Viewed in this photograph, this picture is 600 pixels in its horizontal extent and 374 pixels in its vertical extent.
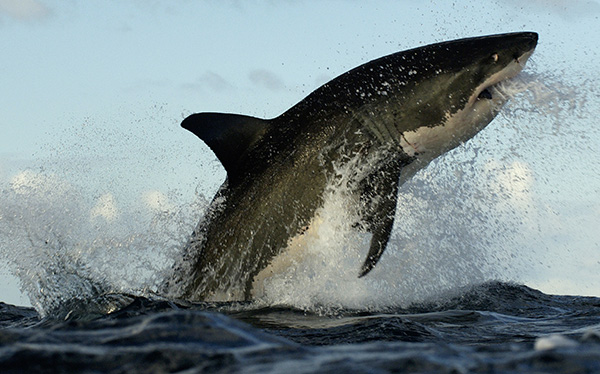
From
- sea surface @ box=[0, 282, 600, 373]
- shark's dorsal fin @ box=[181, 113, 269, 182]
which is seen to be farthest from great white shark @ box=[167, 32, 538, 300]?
sea surface @ box=[0, 282, 600, 373]

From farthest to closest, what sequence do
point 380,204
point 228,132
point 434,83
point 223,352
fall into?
point 380,204 < point 434,83 < point 228,132 < point 223,352

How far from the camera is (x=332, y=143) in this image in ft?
22.4

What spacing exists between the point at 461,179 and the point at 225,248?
3549mm

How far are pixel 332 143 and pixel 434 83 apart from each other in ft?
4.41

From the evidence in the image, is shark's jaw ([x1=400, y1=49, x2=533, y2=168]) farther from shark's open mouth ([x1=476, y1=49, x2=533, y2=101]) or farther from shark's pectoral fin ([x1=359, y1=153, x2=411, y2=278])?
shark's pectoral fin ([x1=359, y1=153, x2=411, y2=278])

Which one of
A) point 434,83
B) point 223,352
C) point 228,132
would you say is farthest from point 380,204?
point 223,352

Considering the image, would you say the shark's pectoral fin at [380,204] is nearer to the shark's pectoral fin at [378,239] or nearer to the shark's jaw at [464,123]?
the shark's pectoral fin at [378,239]

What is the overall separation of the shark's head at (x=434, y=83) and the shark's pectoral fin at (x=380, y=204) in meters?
0.34

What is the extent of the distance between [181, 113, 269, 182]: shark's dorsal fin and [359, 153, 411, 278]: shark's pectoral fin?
54.7 inches

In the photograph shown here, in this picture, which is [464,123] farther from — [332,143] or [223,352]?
[223,352]

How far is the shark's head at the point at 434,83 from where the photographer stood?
6949 millimetres

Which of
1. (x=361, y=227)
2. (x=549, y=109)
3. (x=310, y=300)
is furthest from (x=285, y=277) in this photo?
(x=549, y=109)

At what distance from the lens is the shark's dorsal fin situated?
6.78 metres

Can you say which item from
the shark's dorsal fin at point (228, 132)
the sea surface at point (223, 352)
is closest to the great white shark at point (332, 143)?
the shark's dorsal fin at point (228, 132)
